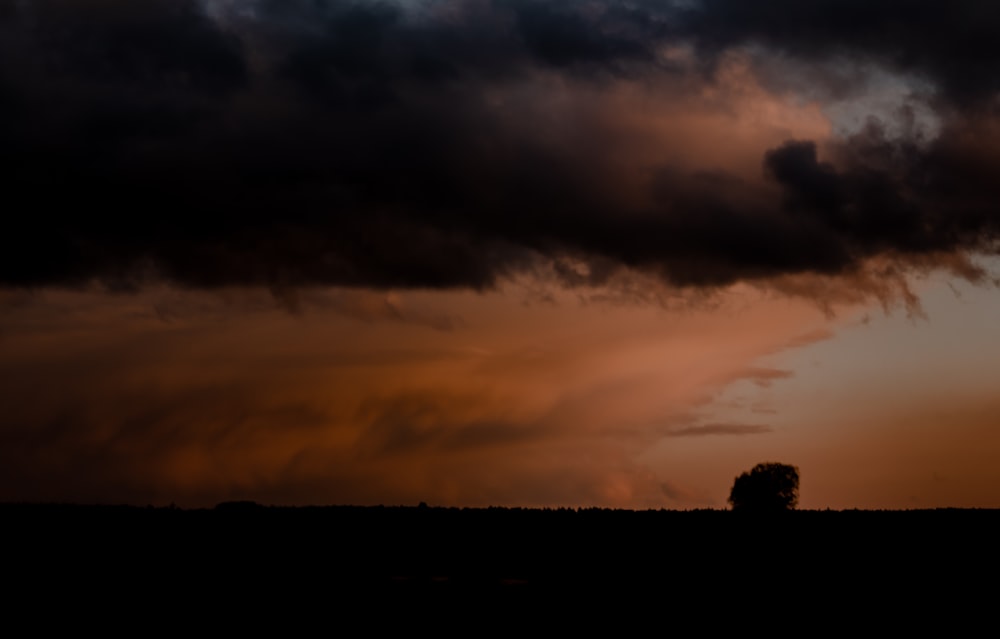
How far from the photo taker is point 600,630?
37.4m

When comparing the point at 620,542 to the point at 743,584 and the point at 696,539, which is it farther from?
the point at 743,584

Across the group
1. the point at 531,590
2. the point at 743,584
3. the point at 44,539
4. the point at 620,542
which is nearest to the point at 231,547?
the point at 44,539

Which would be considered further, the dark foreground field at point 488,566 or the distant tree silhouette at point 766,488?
the distant tree silhouette at point 766,488

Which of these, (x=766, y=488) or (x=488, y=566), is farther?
(x=766, y=488)

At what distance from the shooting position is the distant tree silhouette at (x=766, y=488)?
141 metres

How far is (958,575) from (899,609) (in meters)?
18.8

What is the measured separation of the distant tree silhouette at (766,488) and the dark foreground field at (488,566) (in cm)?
2641

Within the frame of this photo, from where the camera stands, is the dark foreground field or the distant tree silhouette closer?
the dark foreground field

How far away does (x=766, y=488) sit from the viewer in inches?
5591

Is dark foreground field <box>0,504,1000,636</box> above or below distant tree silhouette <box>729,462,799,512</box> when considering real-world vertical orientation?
below

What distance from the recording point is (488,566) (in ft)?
247

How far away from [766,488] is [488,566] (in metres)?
74.6

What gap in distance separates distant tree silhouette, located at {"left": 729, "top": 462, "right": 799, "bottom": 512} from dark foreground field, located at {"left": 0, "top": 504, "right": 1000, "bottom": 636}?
86.6 feet

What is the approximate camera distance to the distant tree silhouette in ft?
461
